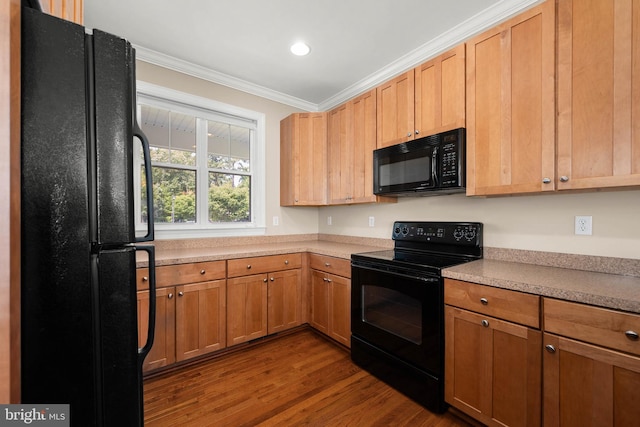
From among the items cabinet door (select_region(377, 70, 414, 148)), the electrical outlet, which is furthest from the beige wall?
cabinet door (select_region(377, 70, 414, 148))

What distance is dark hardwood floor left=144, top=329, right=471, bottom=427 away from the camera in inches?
66.4

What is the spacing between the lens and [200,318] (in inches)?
89.4

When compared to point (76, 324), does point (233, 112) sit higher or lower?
higher

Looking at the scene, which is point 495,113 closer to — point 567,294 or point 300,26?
point 567,294

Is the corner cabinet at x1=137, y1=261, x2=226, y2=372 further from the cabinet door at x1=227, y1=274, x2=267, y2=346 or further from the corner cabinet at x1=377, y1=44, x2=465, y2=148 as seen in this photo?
the corner cabinet at x1=377, y1=44, x2=465, y2=148

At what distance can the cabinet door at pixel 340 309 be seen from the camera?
2433mm

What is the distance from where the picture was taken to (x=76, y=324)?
2.50ft

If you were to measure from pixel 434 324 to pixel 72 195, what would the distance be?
185 centimetres

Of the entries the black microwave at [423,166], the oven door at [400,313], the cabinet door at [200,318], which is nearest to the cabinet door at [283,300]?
the cabinet door at [200,318]

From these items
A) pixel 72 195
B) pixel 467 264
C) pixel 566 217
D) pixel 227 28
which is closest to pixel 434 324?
pixel 467 264

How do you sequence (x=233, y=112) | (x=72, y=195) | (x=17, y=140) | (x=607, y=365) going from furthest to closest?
(x=233, y=112) < (x=607, y=365) < (x=72, y=195) < (x=17, y=140)

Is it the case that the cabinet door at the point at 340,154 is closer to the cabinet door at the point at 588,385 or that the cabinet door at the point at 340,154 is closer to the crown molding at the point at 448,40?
the crown molding at the point at 448,40

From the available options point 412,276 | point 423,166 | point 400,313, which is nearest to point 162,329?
point 400,313

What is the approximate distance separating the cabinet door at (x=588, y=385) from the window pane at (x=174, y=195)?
9.60 ft
